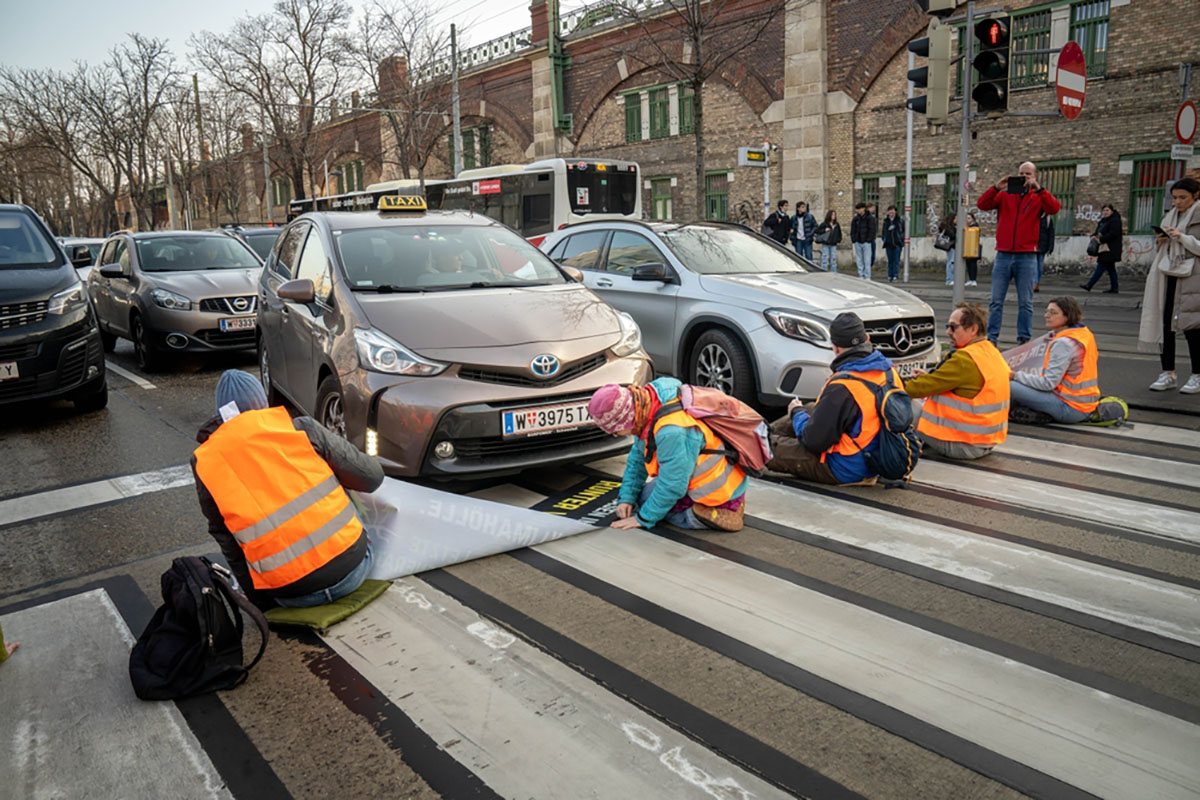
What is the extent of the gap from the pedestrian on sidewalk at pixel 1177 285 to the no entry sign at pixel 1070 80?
12.9 ft

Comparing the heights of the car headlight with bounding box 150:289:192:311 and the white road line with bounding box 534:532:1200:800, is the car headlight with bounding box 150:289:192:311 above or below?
above

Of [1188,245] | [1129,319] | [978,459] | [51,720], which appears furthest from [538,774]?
[1129,319]

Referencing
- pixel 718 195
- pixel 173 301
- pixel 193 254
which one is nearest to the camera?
pixel 173 301

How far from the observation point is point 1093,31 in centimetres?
2156

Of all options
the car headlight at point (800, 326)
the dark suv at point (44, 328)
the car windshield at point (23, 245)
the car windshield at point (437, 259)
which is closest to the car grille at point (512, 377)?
the car windshield at point (437, 259)

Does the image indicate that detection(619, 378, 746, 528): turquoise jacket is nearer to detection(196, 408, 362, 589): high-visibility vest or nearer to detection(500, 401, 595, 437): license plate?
detection(500, 401, 595, 437): license plate

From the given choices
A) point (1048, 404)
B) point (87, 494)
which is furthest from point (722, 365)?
point (87, 494)

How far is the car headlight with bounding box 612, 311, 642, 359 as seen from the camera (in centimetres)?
565

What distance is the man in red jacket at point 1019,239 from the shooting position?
9633mm

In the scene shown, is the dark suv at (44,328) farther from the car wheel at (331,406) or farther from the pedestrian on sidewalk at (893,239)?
the pedestrian on sidewalk at (893,239)

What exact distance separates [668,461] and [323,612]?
1.79 meters

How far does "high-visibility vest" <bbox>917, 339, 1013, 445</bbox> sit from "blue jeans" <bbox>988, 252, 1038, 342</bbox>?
407cm

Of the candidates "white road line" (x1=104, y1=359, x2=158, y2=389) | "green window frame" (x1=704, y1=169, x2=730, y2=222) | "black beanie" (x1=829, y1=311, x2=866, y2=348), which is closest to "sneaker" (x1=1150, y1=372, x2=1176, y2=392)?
"black beanie" (x1=829, y1=311, x2=866, y2=348)

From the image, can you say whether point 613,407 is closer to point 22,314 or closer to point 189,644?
point 189,644
